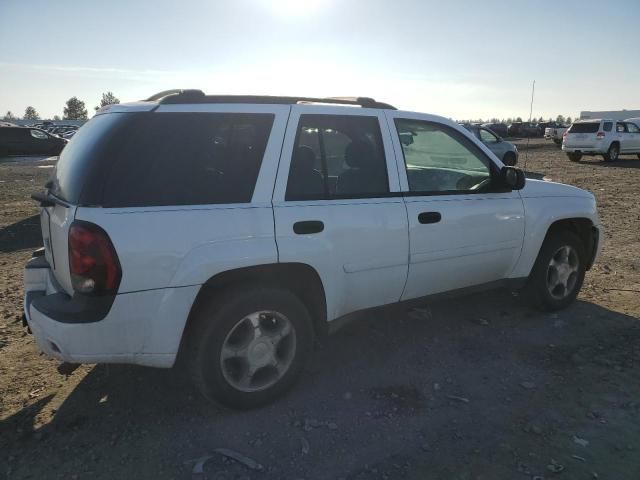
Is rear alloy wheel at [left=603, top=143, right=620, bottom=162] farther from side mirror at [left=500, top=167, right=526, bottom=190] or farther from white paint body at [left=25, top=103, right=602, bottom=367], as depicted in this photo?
side mirror at [left=500, top=167, right=526, bottom=190]

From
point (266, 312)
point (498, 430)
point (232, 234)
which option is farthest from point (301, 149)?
point (498, 430)

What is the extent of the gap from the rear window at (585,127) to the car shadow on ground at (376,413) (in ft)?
66.1

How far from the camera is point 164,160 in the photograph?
2.77 meters

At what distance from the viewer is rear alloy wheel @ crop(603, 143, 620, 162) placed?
21470 millimetres

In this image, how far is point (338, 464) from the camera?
A: 2674 mm

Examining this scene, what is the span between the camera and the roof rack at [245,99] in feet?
9.73

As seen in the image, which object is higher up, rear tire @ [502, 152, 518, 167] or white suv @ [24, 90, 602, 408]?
white suv @ [24, 90, 602, 408]

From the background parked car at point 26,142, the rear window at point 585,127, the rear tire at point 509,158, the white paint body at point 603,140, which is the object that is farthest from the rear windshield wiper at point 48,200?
the rear window at point 585,127

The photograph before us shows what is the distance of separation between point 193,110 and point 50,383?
2129 mm

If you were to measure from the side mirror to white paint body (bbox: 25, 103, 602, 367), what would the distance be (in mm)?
105

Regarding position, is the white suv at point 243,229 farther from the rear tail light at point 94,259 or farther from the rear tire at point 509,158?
the rear tire at point 509,158

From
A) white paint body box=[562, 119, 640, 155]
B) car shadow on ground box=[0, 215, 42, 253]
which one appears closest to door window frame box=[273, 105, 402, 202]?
car shadow on ground box=[0, 215, 42, 253]

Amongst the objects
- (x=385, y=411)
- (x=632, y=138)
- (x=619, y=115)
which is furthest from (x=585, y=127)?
(x=619, y=115)

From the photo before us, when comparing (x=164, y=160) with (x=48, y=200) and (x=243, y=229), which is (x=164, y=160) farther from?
(x=48, y=200)
